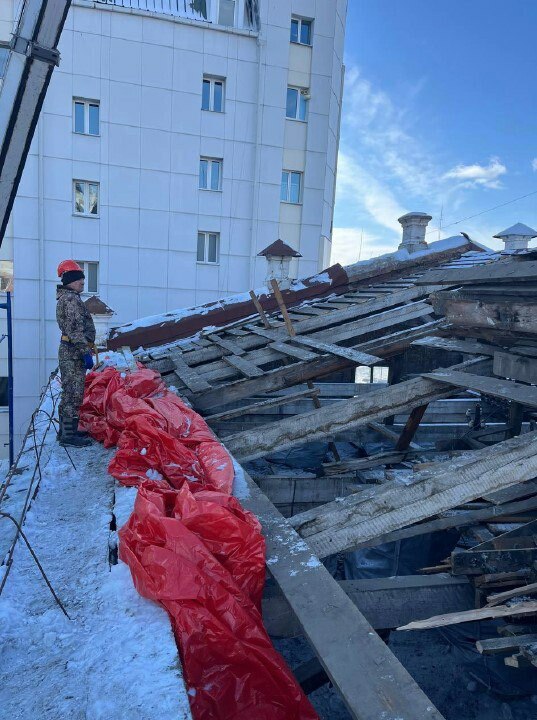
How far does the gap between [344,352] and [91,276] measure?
13502mm

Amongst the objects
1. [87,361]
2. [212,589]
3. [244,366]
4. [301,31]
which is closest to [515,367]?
[244,366]

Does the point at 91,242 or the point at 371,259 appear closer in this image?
the point at 371,259

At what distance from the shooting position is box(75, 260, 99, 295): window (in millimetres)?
16562

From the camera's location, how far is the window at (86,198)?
1620 centimetres

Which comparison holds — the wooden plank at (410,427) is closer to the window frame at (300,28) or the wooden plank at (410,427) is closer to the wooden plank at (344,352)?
the wooden plank at (344,352)

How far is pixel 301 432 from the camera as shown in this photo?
4039 mm

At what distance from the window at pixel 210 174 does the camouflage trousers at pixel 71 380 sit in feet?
44.7

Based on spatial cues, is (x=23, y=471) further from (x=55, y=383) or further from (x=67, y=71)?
(x=67, y=71)

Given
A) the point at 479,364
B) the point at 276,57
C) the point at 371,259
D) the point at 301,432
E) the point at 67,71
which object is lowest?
the point at 301,432

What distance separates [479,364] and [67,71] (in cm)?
1611

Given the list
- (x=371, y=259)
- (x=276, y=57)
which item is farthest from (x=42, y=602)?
(x=276, y=57)

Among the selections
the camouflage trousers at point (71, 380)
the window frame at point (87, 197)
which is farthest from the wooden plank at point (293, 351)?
the window frame at point (87, 197)

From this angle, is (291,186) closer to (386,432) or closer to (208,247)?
(208,247)

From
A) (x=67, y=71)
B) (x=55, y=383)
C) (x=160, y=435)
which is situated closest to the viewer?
(x=160, y=435)
